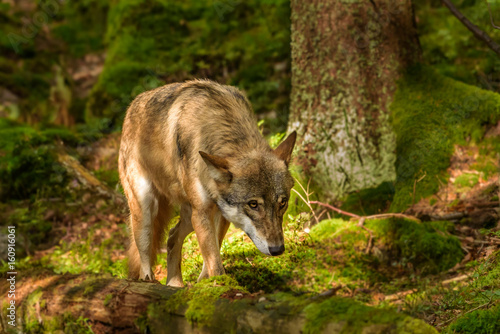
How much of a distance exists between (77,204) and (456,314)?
23.0 ft

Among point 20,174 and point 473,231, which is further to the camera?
point 20,174

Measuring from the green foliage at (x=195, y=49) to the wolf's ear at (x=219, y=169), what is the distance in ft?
22.2

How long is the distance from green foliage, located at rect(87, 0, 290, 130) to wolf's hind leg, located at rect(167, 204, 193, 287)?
571cm

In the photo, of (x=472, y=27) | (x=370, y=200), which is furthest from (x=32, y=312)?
(x=472, y=27)

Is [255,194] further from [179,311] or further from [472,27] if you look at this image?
[472,27]

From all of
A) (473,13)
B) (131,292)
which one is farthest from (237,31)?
(131,292)

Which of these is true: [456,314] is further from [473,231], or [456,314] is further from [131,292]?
[131,292]

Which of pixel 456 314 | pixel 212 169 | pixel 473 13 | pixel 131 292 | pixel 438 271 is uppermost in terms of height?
pixel 473 13

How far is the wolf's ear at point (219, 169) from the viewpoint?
4887mm

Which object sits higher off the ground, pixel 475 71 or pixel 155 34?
pixel 155 34

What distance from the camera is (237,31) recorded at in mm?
13383

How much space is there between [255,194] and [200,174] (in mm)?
734

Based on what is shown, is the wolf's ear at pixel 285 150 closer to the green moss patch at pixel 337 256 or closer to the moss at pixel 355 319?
the green moss patch at pixel 337 256

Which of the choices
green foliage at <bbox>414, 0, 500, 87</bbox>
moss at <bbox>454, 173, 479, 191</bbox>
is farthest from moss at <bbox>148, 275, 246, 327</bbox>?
green foliage at <bbox>414, 0, 500, 87</bbox>
